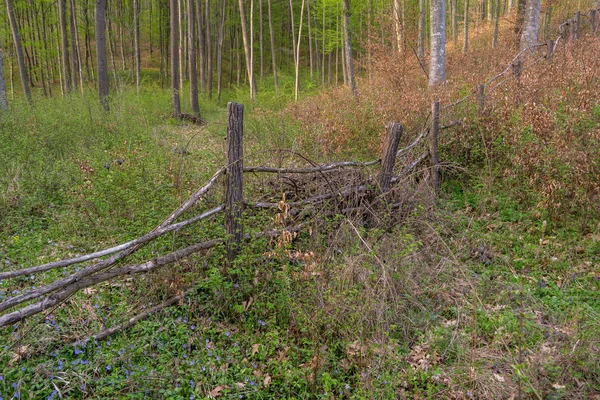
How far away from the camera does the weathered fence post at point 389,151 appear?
17.0 feet

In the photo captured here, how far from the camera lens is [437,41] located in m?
10.5

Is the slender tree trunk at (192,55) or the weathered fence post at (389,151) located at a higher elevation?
the slender tree trunk at (192,55)

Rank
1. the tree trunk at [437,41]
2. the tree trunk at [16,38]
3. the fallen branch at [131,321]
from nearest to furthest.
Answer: the fallen branch at [131,321] < the tree trunk at [437,41] < the tree trunk at [16,38]

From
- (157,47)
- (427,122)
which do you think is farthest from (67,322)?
(157,47)

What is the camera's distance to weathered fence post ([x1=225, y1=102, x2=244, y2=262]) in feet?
12.7

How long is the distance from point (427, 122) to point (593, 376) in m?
5.05

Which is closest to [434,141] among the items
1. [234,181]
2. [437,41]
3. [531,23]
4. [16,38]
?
[234,181]

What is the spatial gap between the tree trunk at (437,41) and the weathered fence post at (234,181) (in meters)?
7.97

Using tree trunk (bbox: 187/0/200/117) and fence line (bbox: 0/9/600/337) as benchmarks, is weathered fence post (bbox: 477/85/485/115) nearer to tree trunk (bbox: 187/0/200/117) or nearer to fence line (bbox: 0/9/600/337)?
fence line (bbox: 0/9/600/337)

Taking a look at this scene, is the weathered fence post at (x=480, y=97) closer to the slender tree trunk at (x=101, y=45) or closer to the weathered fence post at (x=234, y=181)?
the weathered fence post at (x=234, y=181)

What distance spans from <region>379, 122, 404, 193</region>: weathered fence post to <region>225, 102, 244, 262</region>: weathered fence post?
6.67 ft

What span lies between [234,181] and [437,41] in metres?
8.79

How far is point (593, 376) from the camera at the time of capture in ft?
9.70

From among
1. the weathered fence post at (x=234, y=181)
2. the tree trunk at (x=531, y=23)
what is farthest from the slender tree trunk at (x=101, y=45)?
the tree trunk at (x=531, y=23)
